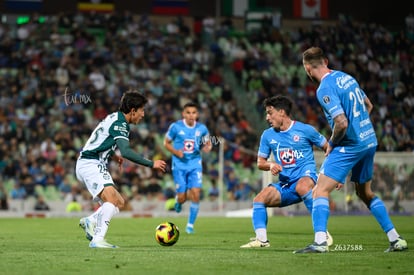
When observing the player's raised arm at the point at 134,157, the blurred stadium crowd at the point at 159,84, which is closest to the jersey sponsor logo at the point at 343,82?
the player's raised arm at the point at 134,157

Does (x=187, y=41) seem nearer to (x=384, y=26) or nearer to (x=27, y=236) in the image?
(x=384, y=26)

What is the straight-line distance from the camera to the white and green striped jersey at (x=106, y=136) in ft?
37.5

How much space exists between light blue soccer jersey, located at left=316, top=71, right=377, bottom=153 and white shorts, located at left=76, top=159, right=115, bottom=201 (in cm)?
328

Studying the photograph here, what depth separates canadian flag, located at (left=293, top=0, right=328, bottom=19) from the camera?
1607 inches

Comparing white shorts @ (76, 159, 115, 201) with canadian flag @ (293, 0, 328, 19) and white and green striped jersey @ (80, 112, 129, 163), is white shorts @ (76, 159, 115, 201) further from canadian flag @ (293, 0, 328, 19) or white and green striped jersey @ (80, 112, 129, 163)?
canadian flag @ (293, 0, 328, 19)

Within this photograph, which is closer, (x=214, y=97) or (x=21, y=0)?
(x=214, y=97)

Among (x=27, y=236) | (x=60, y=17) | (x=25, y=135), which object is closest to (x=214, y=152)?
(x=25, y=135)

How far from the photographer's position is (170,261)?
920cm

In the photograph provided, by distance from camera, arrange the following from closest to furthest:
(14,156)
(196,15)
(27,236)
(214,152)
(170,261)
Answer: (170,261)
(27,236)
(14,156)
(214,152)
(196,15)

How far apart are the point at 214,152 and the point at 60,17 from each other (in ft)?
31.1

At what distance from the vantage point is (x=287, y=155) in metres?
12.5

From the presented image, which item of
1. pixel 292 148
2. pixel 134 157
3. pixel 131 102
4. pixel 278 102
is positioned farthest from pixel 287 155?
pixel 134 157

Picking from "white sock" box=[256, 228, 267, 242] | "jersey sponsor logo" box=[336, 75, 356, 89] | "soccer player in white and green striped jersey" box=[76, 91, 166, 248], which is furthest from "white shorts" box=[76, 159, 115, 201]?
"jersey sponsor logo" box=[336, 75, 356, 89]

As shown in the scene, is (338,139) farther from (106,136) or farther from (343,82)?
(106,136)
